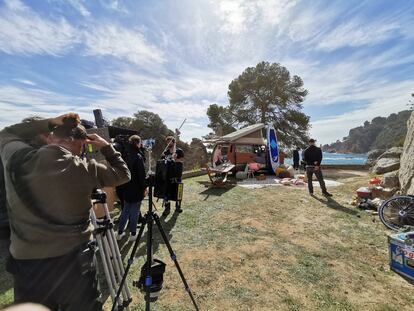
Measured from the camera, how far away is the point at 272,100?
26.9 metres

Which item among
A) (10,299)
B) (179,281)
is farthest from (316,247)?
(10,299)

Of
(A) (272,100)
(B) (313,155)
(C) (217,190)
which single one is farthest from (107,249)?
(A) (272,100)

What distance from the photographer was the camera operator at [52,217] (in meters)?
1.67

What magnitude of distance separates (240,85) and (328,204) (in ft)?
74.8

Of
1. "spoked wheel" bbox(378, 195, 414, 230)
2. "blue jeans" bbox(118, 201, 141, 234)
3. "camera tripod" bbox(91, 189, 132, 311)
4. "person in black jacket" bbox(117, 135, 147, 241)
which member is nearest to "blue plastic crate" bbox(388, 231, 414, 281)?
"spoked wheel" bbox(378, 195, 414, 230)

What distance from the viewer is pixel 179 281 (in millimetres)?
3707

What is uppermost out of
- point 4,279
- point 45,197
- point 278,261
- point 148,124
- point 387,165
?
point 148,124

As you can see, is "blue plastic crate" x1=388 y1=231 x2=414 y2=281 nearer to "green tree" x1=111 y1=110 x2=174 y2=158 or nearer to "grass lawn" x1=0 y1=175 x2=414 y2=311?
"grass lawn" x1=0 y1=175 x2=414 y2=311

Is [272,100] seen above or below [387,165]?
above

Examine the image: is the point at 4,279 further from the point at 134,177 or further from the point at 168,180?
the point at 168,180

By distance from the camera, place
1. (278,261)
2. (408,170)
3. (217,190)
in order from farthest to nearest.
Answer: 1. (217,190)
2. (408,170)
3. (278,261)

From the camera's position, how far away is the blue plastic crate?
3721 mm

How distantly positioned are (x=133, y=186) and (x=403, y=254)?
16.3 feet

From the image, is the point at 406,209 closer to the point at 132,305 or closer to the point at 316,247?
the point at 316,247
